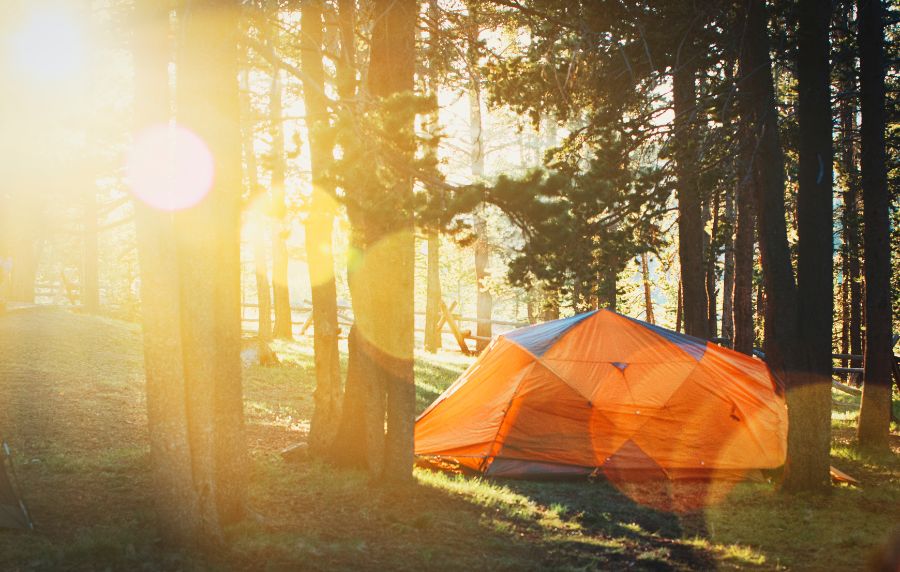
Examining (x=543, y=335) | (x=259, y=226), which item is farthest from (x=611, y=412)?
(x=259, y=226)

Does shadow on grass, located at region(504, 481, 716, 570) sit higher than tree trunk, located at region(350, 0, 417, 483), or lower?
lower

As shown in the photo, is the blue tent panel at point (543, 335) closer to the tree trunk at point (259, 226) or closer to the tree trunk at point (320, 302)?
the tree trunk at point (320, 302)

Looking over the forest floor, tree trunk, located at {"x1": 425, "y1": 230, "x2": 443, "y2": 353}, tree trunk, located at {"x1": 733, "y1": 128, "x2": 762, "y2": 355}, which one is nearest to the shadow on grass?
the forest floor

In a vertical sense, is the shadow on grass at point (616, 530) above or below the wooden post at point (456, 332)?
below

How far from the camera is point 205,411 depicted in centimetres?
589

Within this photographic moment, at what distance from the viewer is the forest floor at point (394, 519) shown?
5773 millimetres

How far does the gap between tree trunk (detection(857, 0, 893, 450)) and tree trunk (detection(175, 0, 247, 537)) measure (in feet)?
30.4

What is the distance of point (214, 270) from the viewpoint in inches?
239

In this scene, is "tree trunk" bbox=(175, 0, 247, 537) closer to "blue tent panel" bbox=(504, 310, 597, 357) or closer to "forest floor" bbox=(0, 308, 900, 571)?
"forest floor" bbox=(0, 308, 900, 571)

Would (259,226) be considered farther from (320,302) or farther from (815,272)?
(815,272)

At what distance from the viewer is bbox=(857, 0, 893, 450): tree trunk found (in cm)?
1109

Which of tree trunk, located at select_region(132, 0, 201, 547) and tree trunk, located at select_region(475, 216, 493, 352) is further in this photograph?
tree trunk, located at select_region(475, 216, 493, 352)

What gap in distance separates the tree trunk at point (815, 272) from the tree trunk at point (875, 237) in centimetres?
301

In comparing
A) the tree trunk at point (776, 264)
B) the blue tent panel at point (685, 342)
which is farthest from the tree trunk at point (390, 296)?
the blue tent panel at point (685, 342)
